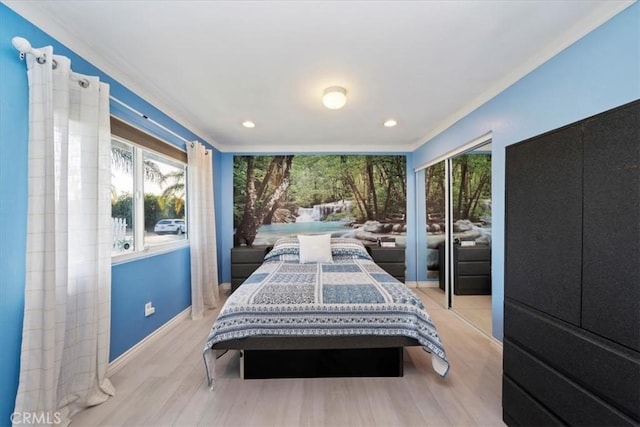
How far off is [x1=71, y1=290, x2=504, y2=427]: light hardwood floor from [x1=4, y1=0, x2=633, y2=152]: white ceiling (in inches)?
90.5

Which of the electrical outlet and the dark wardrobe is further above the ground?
the dark wardrobe

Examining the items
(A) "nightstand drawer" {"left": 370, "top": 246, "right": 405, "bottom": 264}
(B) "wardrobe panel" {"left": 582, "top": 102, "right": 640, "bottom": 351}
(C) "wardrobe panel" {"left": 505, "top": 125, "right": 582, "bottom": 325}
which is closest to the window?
(A) "nightstand drawer" {"left": 370, "top": 246, "right": 405, "bottom": 264}

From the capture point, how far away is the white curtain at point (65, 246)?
4.32ft

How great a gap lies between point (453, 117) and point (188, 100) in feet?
9.23

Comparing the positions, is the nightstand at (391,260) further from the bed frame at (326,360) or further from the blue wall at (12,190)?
the blue wall at (12,190)

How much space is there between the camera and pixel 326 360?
6.40 feet

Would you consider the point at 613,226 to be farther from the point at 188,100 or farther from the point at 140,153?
the point at 140,153

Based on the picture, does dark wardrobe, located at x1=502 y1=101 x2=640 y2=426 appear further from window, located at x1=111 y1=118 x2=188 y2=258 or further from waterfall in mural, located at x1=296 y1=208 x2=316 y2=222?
waterfall in mural, located at x1=296 y1=208 x2=316 y2=222

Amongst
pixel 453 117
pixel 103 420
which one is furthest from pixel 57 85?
pixel 453 117

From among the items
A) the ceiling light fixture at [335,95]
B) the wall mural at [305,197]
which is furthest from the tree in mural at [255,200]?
the ceiling light fixture at [335,95]

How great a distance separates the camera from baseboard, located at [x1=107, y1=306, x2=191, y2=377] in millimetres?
1970

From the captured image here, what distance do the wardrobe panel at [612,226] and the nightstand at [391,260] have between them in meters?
2.77

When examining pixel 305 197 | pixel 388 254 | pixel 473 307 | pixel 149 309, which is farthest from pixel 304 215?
pixel 473 307

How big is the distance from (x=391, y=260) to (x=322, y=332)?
7.35 feet
